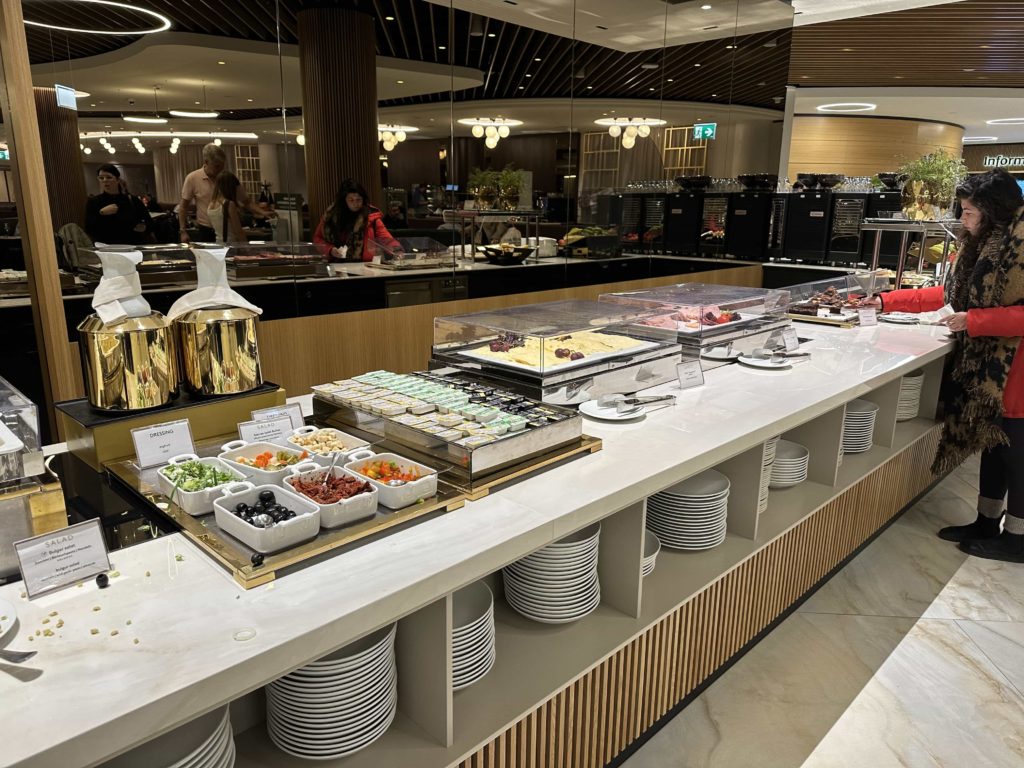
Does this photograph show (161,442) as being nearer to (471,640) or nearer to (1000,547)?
(471,640)

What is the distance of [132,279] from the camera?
61.1 inches

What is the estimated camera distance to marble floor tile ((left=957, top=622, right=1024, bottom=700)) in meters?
2.45

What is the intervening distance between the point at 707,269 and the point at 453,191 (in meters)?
2.91

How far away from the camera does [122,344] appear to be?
4.97ft

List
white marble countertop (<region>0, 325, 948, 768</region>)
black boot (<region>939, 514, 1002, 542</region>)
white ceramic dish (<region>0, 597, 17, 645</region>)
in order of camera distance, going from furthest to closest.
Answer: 1. black boot (<region>939, 514, 1002, 542</region>)
2. white ceramic dish (<region>0, 597, 17, 645</region>)
3. white marble countertop (<region>0, 325, 948, 768</region>)

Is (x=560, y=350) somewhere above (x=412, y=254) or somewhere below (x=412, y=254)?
below

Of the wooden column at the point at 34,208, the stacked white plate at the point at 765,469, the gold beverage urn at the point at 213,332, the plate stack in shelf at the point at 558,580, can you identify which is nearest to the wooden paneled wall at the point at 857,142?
the stacked white plate at the point at 765,469

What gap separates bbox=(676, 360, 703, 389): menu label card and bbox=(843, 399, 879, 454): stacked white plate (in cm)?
94

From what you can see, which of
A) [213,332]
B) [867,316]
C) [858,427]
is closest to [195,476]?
[213,332]

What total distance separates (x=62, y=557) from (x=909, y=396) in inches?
138

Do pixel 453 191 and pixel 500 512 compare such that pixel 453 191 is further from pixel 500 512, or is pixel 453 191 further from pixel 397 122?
pixel 500 512

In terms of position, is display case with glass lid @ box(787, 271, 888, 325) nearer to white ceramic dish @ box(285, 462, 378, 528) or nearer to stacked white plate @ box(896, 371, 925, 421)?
stacked white plate @ box(896, 371, 925, 421)

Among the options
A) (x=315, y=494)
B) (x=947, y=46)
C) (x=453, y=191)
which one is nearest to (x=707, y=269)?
(x=453, y=191)

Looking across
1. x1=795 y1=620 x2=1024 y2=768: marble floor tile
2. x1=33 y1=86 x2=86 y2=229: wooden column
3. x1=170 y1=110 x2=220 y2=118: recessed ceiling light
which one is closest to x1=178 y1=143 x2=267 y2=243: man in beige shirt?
x1=170 y1=110 x2=220 y2=118: recessed ceiling light
